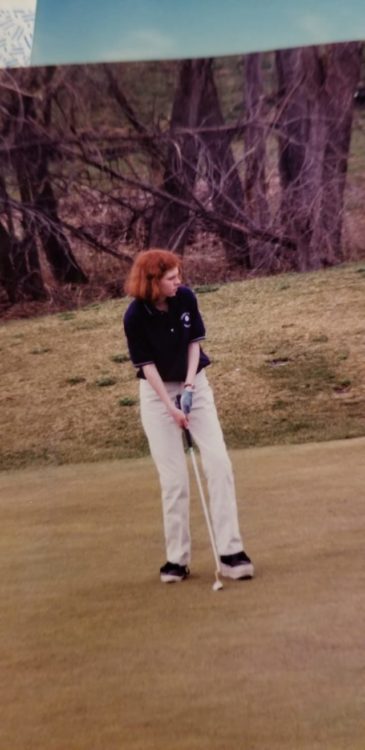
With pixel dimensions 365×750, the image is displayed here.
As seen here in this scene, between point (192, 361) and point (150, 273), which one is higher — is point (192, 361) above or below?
below

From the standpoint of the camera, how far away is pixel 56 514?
5.55 metres

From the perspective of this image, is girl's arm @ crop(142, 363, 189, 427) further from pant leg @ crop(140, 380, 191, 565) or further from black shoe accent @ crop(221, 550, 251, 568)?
black shoe accent @ crop(221, 550, 251, 568)

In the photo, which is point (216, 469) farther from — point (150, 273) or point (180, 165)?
point (180, 165)

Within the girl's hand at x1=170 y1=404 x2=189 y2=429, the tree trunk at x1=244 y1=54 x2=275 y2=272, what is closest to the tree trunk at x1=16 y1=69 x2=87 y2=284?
the tree trunk at x1=244 y1=54 x2=275 y2=272

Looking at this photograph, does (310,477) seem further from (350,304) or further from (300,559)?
(350,304)

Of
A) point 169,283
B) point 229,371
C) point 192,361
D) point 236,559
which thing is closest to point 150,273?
point 169,283

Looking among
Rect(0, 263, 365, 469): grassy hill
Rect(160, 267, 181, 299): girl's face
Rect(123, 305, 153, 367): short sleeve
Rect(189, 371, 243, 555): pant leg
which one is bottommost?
Rect(0, 263, 365, 469): grassy hill

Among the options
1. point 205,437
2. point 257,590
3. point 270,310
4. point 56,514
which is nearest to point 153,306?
point 205,437

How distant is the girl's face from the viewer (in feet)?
12.9

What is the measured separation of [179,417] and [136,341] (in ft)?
0.91

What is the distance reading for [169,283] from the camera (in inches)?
154

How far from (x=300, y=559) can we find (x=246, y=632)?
812 mm

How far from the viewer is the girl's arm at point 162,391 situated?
395 cm

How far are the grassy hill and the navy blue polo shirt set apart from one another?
138 inches
